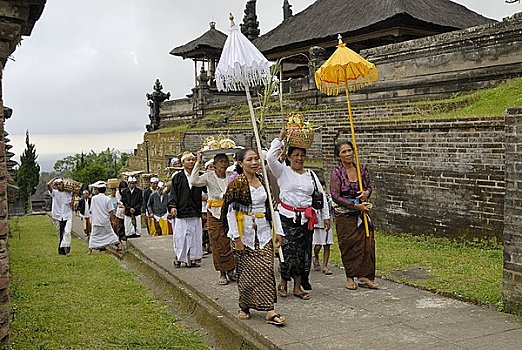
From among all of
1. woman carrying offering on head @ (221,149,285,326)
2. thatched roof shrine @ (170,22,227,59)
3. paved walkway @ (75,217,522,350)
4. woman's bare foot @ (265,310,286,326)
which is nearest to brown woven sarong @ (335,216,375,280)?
paved walkway @ (75,217,522,350)

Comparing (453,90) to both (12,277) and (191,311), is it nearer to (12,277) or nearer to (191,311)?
(191,311)

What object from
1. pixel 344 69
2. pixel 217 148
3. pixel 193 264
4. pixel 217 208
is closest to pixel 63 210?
pixel 193 264

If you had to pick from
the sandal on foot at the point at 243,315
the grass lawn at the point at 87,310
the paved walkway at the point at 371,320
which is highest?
the sandal on foot at the point at 243,315

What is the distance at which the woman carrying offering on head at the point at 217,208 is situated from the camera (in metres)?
7.57

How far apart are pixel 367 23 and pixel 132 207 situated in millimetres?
9426

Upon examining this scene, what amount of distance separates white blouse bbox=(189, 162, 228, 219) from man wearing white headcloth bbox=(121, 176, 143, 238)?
600cm

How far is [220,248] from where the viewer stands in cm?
763

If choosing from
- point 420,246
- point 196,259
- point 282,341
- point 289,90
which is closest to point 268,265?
point 282,341

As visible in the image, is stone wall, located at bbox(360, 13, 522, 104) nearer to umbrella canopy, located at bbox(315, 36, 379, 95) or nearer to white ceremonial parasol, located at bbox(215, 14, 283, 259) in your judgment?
umbrella canopy, located at bbox(315, 36, 379, 95)

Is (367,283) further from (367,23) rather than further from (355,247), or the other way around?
(367,23)

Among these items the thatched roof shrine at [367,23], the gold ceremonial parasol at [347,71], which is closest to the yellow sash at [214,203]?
the gold ceremonial parasol at [347,71]

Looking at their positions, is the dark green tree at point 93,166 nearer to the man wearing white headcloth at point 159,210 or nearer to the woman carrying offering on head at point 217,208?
the man wearing white headcloth at point 159,210

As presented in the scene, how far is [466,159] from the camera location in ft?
30.1

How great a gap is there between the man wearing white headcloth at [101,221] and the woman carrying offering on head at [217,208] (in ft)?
17.8
